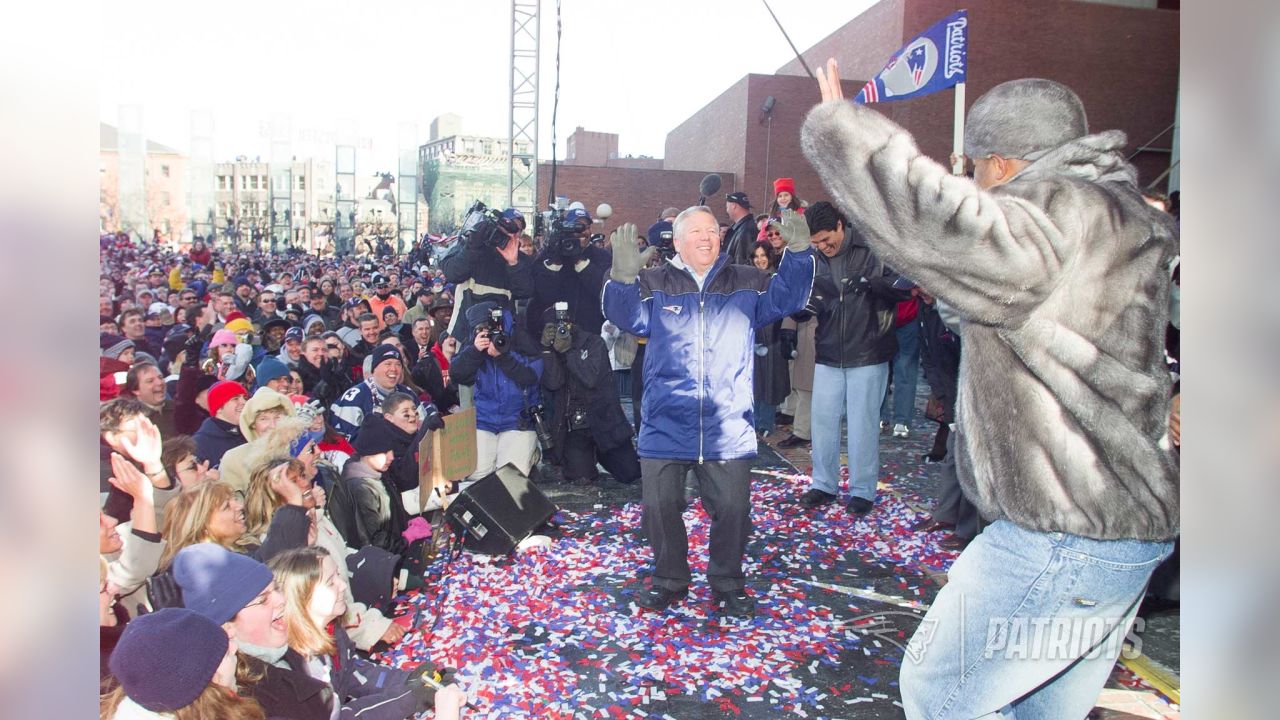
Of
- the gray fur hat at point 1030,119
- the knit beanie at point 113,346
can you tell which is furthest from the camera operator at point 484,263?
the gray fur hat at point 1030,119

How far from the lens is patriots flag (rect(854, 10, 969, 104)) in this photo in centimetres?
993

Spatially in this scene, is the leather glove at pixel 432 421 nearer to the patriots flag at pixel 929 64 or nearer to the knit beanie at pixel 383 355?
the knit beanie at pixel 383 355

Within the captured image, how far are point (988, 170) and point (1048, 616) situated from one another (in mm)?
1010

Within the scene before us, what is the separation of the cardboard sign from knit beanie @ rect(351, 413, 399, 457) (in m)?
0.23

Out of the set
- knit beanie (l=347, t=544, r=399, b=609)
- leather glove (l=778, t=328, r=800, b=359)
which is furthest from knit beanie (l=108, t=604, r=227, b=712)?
leather glove (l=778, t=328, r=800, b=359)

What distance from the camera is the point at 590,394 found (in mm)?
6957

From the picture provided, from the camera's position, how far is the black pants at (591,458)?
701cm

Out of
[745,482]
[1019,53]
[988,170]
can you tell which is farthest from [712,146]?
[988,170]

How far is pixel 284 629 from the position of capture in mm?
2984

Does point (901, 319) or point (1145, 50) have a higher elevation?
point (1145, 50)

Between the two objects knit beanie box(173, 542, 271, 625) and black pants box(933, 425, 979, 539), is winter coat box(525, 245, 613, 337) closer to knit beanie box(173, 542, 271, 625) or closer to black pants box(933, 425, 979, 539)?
black pants box(933, 425, 979, 539)

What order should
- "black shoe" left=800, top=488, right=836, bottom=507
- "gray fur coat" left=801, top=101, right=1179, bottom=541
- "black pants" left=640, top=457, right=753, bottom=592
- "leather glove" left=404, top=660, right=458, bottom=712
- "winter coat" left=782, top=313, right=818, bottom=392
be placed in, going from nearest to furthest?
"gray fur coat" left=801, top=101, right=1179, bottom=541 → "leather glove" left=404, top=660, right=458, bottom=712 → "black pants" left=640, top=457, right=753, bottom=592 → "black shoe" left=800, top=488, right=836, bottom=507 → "winter coat" left=782, top=313, right=818, bottom=392
